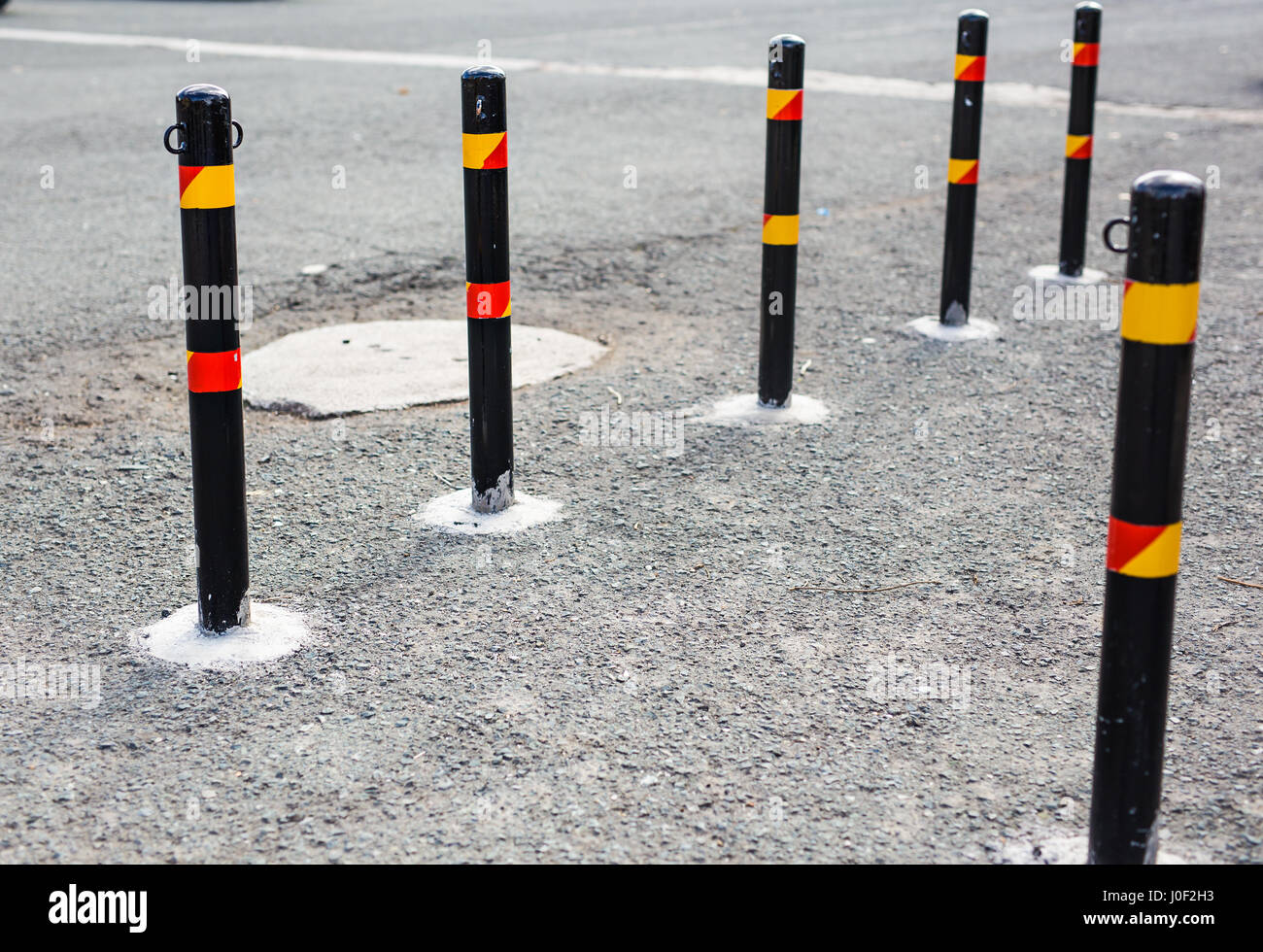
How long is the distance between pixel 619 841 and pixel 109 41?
13253 mm

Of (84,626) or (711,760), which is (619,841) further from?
(84,626)

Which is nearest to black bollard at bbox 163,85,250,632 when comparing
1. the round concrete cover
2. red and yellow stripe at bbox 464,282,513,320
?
red and yellow stripe at bbox 464,282,513,320

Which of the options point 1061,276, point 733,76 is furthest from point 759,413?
point 733,76

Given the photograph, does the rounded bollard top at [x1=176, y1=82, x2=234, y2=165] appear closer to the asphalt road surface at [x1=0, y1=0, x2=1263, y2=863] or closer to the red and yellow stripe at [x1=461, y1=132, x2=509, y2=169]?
the red and yellow stripe at [x1=461, y1=132, x2=509, y2=169]

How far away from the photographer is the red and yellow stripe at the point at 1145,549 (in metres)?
2.21

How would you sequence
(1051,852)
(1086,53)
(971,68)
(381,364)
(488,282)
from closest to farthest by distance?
1. (1051,852)
2. (488,282)
3. (381,364)
4. (971,68)
5. (1086,53)

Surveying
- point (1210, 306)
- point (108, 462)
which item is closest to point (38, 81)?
point (108, 462)

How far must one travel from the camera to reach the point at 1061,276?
6.54 metres

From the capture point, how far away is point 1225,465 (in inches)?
173

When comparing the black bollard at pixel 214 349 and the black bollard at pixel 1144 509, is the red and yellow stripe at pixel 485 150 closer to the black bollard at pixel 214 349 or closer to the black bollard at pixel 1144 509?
the black bollard at pixel 214 349

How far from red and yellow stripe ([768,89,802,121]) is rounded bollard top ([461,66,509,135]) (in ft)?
3.85

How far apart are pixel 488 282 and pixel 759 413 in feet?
4.48

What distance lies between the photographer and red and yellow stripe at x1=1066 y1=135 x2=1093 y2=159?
246 inches

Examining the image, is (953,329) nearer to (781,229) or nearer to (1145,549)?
(781,229)
